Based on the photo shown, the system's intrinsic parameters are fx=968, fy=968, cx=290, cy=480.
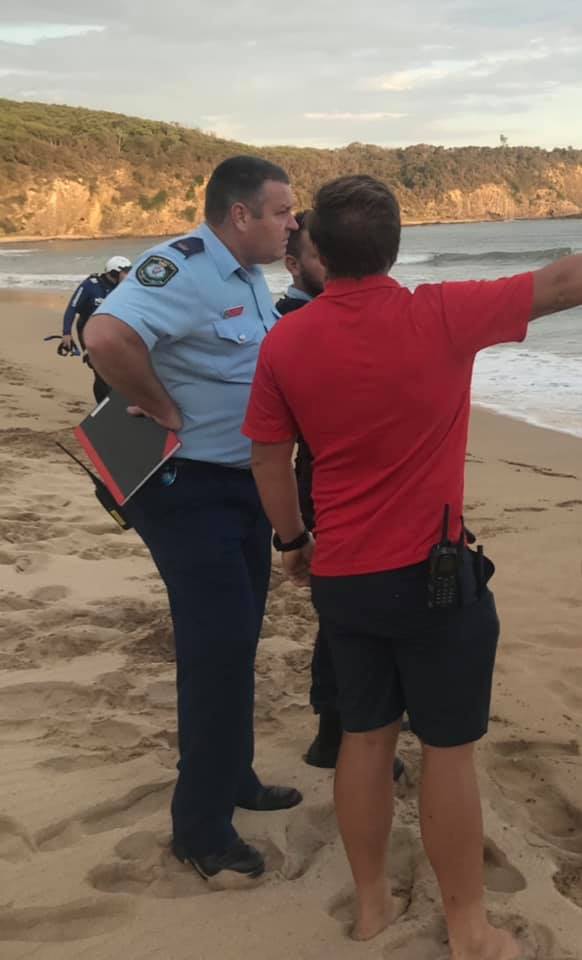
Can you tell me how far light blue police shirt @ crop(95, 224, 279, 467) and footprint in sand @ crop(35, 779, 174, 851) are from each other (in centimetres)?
111

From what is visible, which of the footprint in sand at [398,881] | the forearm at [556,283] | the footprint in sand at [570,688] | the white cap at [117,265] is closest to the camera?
the forearm at [556,283]

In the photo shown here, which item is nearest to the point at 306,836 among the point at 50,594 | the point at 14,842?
the point at 14,842

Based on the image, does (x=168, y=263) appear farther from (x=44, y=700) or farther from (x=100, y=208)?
(x=100, y=208)

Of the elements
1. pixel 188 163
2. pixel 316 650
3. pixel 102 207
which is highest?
pixel 188 163

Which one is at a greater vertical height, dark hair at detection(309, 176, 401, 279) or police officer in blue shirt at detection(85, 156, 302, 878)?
dark hair at detection(309, 176, 401, 279)

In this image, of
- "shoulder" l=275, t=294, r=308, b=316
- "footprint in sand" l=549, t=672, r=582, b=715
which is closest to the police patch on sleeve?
"shoulder" l=275, t=294, r=308, b=316

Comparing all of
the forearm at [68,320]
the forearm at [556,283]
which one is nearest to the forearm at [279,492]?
the forearm at [556,283]

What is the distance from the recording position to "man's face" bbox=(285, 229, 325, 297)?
2980 millimetres

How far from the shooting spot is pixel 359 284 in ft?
6.68

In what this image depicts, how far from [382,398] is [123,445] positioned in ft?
2.69

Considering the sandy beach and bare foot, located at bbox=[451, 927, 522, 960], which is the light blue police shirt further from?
bare foot, located at bbox=[451, 927, 522, 960]

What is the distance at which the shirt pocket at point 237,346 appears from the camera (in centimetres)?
244

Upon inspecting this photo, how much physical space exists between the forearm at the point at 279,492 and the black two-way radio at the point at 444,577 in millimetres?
404

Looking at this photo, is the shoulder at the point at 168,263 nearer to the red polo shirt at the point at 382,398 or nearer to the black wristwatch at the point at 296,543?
the red polo shirt at the point at 382,398
